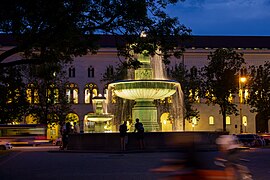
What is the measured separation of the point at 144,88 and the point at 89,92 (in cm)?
5953

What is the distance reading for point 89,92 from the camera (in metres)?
89.4

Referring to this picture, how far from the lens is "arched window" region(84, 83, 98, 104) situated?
89.2m

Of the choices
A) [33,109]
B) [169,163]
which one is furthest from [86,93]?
[169,163]

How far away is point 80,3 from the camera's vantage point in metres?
18.6

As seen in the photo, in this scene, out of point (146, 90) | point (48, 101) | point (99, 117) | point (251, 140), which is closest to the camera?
point (146, 90)

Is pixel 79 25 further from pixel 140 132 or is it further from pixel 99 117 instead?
pixel 99 117

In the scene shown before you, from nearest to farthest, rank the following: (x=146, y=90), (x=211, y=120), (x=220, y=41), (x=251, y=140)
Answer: (x=146, y=90)
(x=251, y=140)
(x=211, y=120)
(x=220, y=41)

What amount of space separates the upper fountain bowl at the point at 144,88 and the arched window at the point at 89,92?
57653 millimetres

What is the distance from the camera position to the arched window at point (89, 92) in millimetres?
89188

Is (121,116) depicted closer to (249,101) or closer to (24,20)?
(249,101)

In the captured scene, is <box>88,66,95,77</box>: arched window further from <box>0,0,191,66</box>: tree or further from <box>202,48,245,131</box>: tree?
<box>0,0,191,66</box>: tree

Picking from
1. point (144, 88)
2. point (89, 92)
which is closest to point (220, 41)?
point (89, 92)

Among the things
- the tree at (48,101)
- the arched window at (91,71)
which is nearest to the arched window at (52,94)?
the tree at (48,101)

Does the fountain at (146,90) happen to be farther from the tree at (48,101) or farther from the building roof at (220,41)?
the building roof at (220,41)
